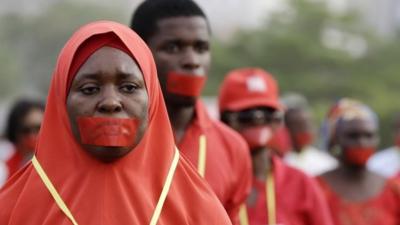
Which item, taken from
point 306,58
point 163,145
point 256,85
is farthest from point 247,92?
point 306,58

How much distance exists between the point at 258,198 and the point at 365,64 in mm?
34810

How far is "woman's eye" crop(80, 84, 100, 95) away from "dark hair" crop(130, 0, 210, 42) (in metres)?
1.63

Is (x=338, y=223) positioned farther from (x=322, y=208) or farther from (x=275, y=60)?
(x=275, y=60)

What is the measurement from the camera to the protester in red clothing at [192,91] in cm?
628

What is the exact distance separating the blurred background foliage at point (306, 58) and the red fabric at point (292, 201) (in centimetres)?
2754

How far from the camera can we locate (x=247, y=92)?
8125 mm

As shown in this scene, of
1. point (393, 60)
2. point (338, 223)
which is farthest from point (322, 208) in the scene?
point (393, 60)

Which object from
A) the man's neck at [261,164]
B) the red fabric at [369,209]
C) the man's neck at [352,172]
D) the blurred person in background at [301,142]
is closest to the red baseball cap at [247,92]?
the man's neck at [261,164]

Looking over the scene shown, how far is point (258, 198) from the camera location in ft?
25.3

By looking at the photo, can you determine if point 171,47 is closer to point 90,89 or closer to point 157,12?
→ point 157,12

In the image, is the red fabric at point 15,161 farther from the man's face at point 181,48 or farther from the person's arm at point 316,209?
the man's face at point 181,48

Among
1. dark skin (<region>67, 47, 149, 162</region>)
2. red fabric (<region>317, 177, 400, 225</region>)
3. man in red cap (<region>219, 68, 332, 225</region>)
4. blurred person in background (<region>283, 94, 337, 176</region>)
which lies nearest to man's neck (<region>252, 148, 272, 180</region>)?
man in red cap (<region>219, 68, 332, 225</region>)

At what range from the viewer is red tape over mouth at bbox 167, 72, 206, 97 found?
6238mm

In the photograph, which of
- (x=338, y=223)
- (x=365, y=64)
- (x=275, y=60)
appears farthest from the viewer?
(x=365, y=64)
